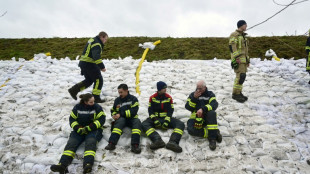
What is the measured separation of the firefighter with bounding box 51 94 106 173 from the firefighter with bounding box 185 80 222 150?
6.22 feet

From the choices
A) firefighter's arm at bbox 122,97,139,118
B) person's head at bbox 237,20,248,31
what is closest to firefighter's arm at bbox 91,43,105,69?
firefighter's arm at bbox 122,97,139,118

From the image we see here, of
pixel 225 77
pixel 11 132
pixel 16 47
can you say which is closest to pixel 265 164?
pixel 225 77

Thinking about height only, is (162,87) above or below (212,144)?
above

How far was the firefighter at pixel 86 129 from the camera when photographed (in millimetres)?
4113

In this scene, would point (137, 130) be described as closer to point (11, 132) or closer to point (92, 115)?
point (92, 115)

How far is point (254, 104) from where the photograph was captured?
236 inches

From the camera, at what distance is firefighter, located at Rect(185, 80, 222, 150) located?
460 cm

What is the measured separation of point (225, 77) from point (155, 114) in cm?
363

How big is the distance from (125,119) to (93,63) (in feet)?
6.39

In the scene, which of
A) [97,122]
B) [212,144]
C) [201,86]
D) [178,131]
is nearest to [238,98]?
[201,86]

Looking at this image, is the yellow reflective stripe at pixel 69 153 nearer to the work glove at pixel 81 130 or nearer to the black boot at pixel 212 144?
the work glove at pixel 81 130

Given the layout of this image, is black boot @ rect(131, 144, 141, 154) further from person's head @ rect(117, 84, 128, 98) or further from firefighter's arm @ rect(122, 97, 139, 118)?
person's head @ rect(117, 84, 128, 98)

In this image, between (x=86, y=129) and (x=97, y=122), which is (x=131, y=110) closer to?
(x=97, y=122)

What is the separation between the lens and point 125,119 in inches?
193
